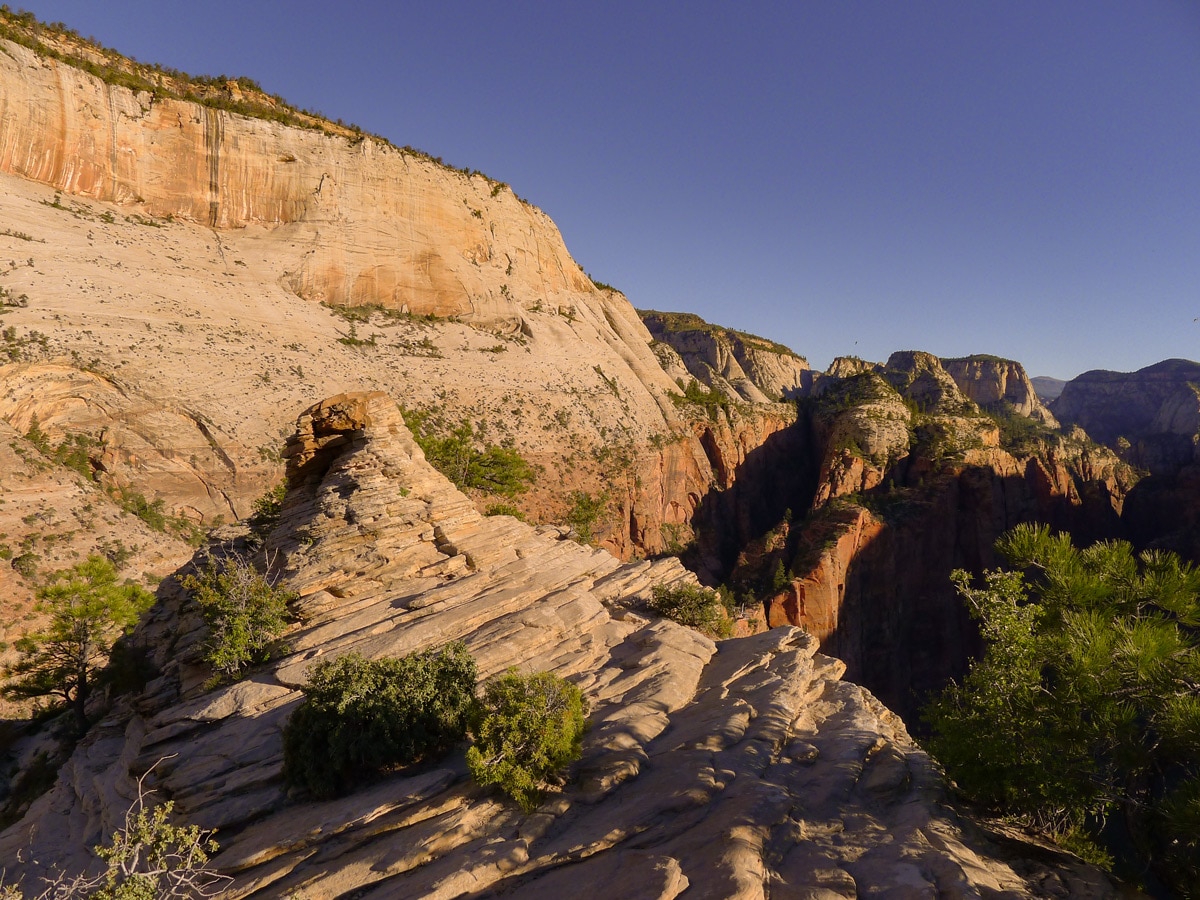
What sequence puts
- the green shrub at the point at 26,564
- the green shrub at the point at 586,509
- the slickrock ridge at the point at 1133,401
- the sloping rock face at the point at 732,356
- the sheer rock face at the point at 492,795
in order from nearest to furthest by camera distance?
the sheer rock face at the point at 492,795, the green shrub at the point at 26,564, the green shrub at the point at 586,509, the sloping rock face at the point at 732,356, the slickrock ridge at the point at 1133,401

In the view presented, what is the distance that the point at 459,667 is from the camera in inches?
449

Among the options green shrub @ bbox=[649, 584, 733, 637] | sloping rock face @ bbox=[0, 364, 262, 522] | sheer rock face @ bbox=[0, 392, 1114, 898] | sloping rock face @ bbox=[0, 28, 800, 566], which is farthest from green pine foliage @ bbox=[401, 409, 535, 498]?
green shrub @ bbox=[649, 584, 733, 637]

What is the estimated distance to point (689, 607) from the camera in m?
18.8

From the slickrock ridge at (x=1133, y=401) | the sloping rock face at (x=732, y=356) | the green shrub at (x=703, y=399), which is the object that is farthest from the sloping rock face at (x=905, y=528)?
the slickrock ridge at (x=1133, y=401)

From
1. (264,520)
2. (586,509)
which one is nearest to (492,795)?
(264,520)

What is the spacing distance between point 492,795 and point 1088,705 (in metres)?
9.47

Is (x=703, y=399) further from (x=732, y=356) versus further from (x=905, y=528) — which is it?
(x=732, y=356)

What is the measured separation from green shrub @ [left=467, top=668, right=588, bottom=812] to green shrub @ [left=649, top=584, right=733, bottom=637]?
8.52m

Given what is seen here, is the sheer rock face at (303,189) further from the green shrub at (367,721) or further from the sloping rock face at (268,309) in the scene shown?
the green shrub at (367,721)

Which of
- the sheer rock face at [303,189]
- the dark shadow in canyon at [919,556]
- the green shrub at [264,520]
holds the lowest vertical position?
the dark shadow in canyon at [919,556]

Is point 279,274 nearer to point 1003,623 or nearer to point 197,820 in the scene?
point 197,820

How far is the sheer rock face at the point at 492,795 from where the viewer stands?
25.5 ft

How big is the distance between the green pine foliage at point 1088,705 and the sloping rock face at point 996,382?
170 meters

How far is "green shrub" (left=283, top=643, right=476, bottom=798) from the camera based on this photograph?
33.0 feet
